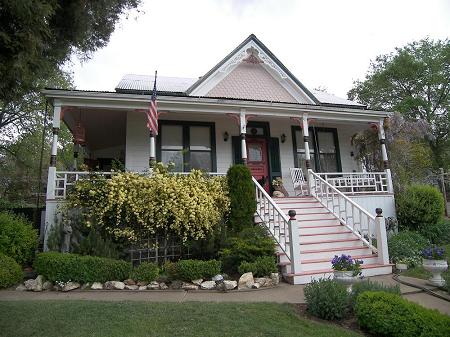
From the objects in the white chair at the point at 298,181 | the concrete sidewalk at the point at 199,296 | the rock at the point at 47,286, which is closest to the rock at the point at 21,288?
the concrete sidewalk at the point at 199,296

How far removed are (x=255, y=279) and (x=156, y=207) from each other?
282 cm

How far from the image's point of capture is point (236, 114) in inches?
449

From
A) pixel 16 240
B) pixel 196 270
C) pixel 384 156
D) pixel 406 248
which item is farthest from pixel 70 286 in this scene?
pixel 384 156

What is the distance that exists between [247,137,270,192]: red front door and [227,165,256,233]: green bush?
147 inches

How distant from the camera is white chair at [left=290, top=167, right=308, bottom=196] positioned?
1233 centimetres

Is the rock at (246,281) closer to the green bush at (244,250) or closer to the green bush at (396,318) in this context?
the green bush at (244,250)

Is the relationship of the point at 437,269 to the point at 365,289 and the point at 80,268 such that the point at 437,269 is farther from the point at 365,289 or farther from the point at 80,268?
the point at 80,268

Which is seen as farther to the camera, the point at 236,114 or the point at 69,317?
the point at 236,114

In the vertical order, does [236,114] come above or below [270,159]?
above

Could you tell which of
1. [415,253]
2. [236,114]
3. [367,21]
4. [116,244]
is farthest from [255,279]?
[367,21]

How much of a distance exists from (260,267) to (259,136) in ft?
23.5

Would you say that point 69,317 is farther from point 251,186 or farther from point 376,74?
point 376,74

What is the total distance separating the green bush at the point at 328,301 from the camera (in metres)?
4.98

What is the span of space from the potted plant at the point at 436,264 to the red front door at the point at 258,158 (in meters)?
6.51
